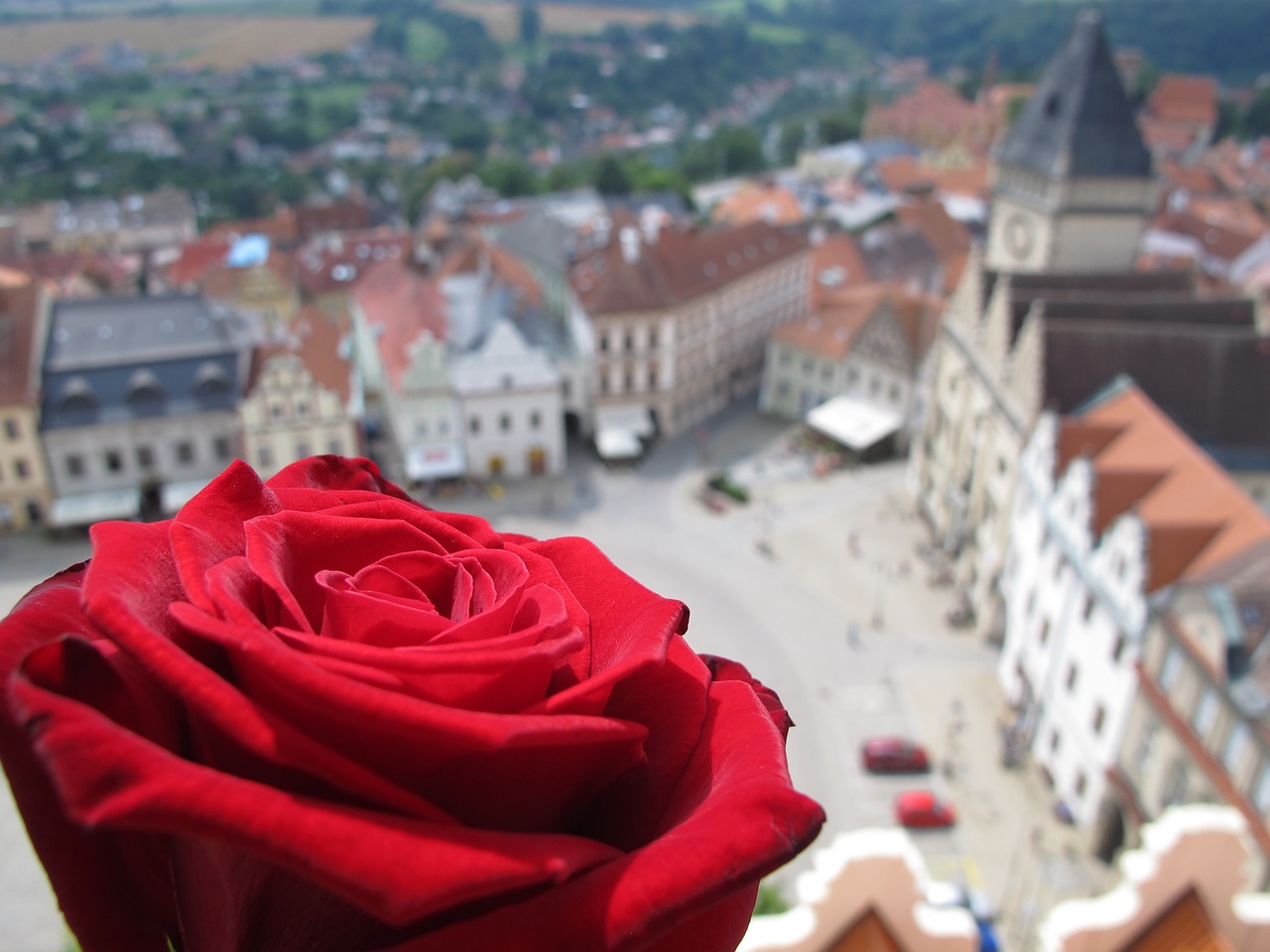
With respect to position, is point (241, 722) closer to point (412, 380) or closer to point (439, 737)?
point (439, 737)

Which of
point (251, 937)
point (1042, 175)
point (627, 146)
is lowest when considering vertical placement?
point (627, 146)

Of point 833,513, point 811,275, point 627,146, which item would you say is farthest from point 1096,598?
point 627,146

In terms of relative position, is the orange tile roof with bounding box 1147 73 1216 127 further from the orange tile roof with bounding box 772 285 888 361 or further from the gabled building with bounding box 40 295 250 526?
the gabled building with bounding box 40 295 250 526

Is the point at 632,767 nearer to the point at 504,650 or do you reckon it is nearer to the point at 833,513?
the point at 504,650

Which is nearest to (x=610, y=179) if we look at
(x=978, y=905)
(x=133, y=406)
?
(x=133, y=406)

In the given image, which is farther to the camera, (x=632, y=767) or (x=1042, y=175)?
(x=1042, y=175)

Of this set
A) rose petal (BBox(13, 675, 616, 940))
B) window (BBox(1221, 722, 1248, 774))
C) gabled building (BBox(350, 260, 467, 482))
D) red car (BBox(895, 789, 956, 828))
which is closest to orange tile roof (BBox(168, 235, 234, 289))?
gabled building (BBox(350, 260, 467, 482))

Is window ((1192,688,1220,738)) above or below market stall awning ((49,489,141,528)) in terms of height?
above
